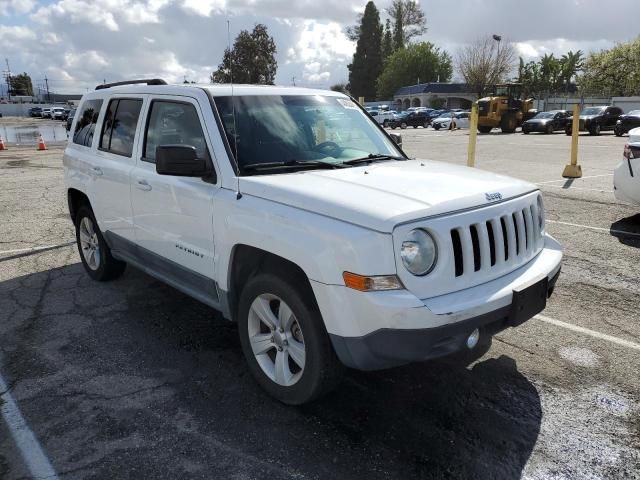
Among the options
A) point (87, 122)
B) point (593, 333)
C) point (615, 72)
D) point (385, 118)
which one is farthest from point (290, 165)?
point (615, 72)

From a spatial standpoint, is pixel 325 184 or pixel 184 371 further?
pixel 184 371

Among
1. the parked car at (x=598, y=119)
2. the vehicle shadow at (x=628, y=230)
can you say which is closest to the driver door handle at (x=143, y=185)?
the vehicle shadow at (x=628, y=230)

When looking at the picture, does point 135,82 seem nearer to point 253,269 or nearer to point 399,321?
point 253,269

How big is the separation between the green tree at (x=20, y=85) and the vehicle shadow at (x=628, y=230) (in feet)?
485

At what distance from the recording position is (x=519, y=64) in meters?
75.4

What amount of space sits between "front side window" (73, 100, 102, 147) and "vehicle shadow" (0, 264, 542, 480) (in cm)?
191

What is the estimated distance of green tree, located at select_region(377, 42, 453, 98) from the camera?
9294 centimetres

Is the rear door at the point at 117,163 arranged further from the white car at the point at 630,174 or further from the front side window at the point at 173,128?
the white car at the point at 630,174

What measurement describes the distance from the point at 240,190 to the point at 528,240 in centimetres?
181

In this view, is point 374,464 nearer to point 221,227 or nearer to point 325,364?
point 325,364

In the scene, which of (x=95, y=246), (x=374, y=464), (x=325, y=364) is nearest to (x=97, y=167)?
(x=95, y=246)

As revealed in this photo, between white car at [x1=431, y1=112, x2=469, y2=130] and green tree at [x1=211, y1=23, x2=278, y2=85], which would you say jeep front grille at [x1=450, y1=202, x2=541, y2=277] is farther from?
white car at [x1=431, y1=112, x2=469, y2=130]

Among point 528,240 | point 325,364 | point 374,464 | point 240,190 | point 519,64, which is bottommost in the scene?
point 374,464

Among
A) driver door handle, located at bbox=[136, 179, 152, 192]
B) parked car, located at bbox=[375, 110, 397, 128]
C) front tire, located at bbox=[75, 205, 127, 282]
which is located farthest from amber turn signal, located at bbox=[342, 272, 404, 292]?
parked car, located at bbox=[375, 110, 397, 128]
